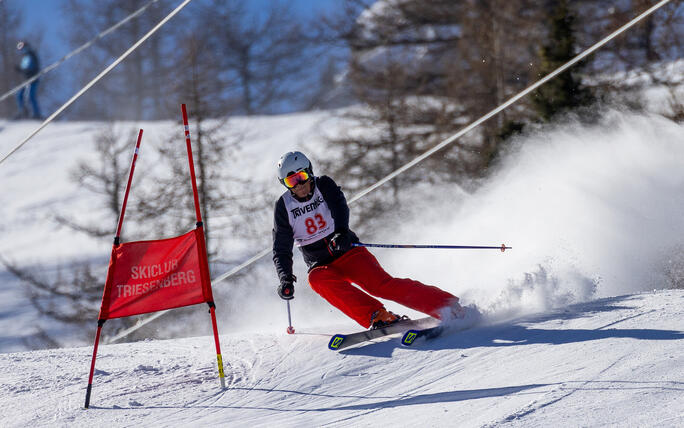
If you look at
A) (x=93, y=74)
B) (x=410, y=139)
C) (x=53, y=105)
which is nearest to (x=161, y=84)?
(x=93, y=74)

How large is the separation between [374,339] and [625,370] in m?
1.77

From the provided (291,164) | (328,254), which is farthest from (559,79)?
(291,164)

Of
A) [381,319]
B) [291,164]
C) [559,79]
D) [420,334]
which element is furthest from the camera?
[559,79]

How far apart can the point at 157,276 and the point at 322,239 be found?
1.52 metres

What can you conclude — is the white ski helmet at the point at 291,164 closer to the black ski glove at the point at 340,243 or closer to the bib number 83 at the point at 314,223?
the bib number 83 at the point at 314,223

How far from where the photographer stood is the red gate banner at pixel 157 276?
14.4 feet

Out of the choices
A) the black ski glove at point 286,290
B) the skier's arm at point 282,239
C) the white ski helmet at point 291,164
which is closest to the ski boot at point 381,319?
the black ski glove at point 286,290

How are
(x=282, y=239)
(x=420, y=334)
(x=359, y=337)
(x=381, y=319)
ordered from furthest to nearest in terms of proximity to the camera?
(x=282, y=239) < (x=381, y=319) < (x=359, y=337) < (x=420, y=334)

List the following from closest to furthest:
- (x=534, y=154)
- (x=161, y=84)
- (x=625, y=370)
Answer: (x=625, y=370)
(x=534, y=154)
(x=161, y=84)

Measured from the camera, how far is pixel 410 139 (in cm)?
1922

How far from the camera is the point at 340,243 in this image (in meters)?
5.46

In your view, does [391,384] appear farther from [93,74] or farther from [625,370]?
[93,74]

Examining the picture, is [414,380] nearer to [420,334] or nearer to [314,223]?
[420,334]

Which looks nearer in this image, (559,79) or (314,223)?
(314,223)
